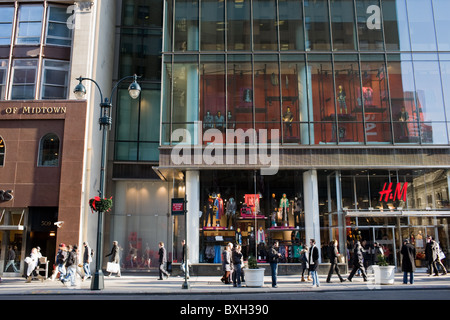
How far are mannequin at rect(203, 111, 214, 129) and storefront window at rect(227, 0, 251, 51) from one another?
4.14 m

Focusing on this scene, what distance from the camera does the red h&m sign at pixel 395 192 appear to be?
23.3 metres

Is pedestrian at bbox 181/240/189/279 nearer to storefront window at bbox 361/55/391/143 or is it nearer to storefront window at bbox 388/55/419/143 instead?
storefront window at bbox 361/55/391/143

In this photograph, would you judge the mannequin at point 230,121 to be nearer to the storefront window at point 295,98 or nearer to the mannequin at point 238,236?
the storefront window at point 295,98

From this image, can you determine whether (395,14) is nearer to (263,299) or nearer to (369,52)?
(369,52)

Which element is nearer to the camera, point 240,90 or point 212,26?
point 240,90

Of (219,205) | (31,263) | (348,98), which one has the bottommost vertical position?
(31,263)

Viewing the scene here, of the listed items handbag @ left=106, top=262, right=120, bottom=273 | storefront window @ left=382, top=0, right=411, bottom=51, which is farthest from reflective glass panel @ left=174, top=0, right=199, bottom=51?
handbag @ left=106, top=262, right=120, bottom=273

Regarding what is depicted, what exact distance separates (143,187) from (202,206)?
6764mm

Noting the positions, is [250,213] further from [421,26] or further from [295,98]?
[421,26]

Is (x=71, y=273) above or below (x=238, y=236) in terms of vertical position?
below

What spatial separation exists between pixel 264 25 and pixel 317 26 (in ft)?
10.2

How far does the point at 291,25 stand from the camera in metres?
24.3

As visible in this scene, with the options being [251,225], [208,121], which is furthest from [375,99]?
[251,225]

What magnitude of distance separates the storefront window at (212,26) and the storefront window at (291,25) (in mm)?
3424
